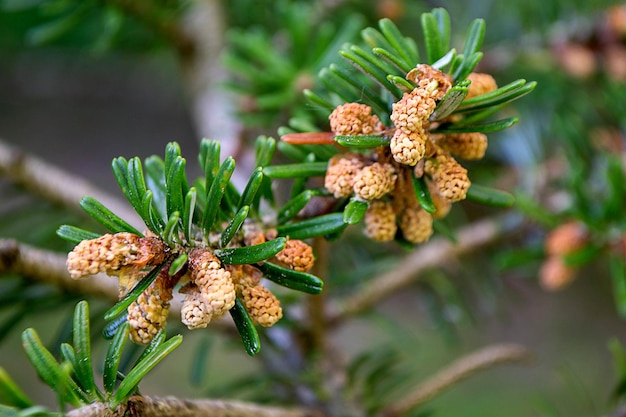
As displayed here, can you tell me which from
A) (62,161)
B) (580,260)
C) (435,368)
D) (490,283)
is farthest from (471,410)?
(62,161)

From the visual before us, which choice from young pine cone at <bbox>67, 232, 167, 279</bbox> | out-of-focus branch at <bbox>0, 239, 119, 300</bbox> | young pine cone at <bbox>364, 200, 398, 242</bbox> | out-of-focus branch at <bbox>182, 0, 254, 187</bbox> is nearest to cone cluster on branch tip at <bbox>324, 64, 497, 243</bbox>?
young pine cone at <bbox>364, 200, 398, 242</bbox>

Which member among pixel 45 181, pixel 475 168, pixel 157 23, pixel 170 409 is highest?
pixel 157 23

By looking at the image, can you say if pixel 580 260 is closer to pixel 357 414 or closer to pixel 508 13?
pixel 357 414

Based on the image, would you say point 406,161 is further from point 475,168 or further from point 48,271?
point 475,168

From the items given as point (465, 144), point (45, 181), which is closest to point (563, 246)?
point (465, 144)

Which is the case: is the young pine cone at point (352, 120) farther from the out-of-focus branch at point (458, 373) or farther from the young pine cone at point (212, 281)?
the out-of-focus branch at point (458, 373)

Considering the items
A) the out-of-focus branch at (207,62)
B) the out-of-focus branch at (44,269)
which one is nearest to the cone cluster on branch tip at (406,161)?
the out-of-focus branch at (44,269)

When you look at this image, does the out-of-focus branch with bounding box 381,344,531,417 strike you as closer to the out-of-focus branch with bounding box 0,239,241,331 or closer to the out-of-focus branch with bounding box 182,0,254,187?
the out-of-focus branch with bounding box 0,239,241,331
